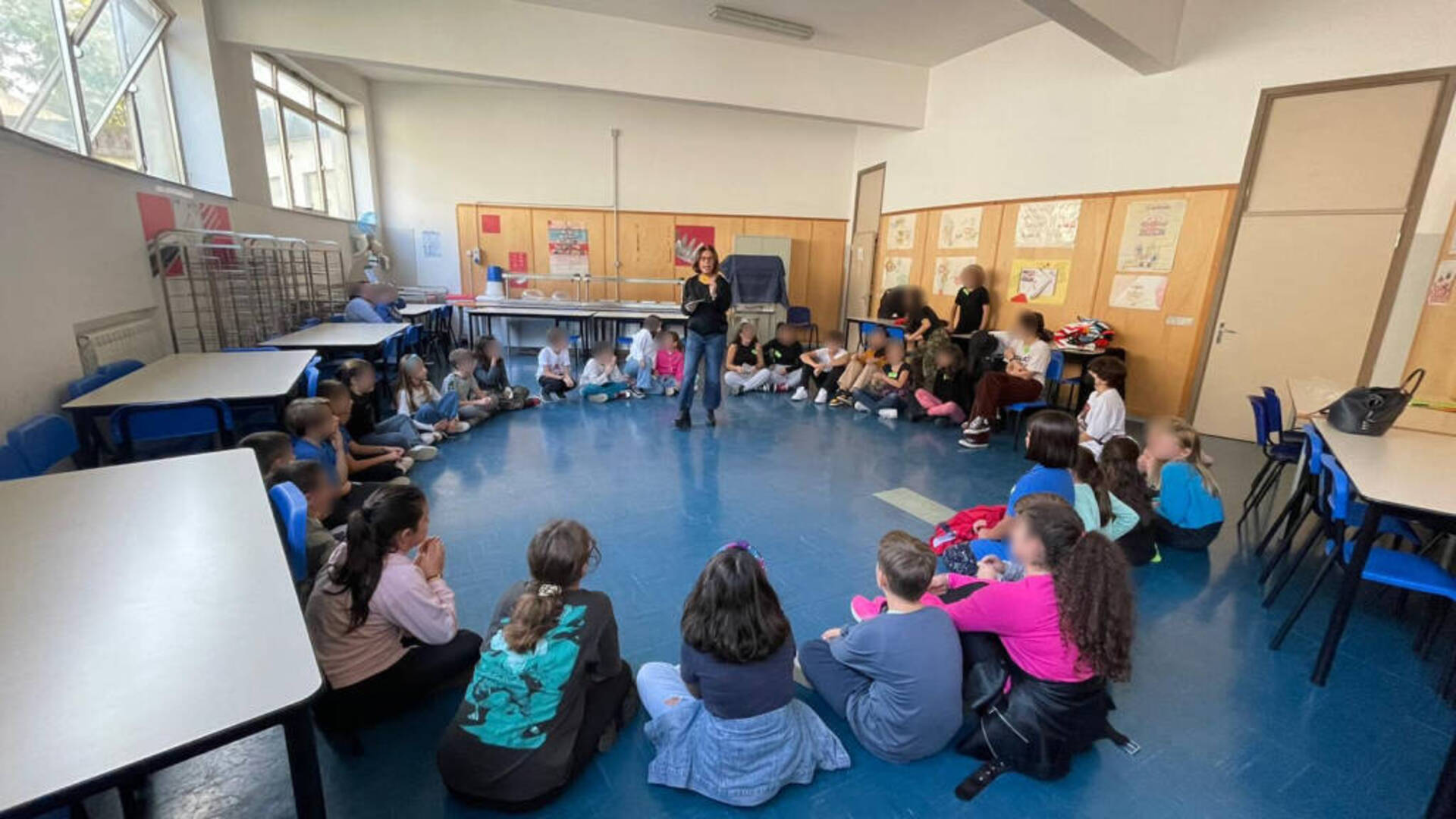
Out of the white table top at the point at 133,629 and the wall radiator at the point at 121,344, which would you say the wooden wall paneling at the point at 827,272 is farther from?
the white table top at the point at 133,629

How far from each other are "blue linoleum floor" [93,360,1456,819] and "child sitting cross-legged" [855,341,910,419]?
137 cm

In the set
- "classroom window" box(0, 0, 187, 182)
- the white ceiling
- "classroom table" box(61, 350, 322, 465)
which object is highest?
the white ceiling

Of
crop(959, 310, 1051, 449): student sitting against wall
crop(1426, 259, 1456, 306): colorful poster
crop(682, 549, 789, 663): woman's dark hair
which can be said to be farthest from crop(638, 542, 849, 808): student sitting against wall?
crop(1426, 259, 1456, 306): colorful poster

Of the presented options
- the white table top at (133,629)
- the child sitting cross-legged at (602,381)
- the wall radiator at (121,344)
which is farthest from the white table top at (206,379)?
the child sitting cross-legged at (602,381)

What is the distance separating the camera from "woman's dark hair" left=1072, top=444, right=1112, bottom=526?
267cm

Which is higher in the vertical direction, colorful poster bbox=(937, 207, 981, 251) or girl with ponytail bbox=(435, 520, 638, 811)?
colorful poster bbox=(937, 207, 981, 251)

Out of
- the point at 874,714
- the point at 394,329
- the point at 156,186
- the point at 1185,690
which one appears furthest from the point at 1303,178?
the point at 156,186

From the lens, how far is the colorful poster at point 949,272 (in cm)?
711

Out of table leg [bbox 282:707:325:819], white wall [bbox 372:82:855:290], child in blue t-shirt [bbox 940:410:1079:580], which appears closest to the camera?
table leg [bbox 282:707:325:819]

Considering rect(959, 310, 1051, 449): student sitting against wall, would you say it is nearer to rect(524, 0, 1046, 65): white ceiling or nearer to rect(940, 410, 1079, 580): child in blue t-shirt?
rect(940, 410, 1079, 580): child in blue t-shirt

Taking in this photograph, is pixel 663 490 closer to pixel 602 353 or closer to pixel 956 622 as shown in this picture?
pixel 956 622

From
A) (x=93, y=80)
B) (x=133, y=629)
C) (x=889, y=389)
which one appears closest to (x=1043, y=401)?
(x=889, y=389)

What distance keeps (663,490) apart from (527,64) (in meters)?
4.95

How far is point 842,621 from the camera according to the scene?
2.35 metres
